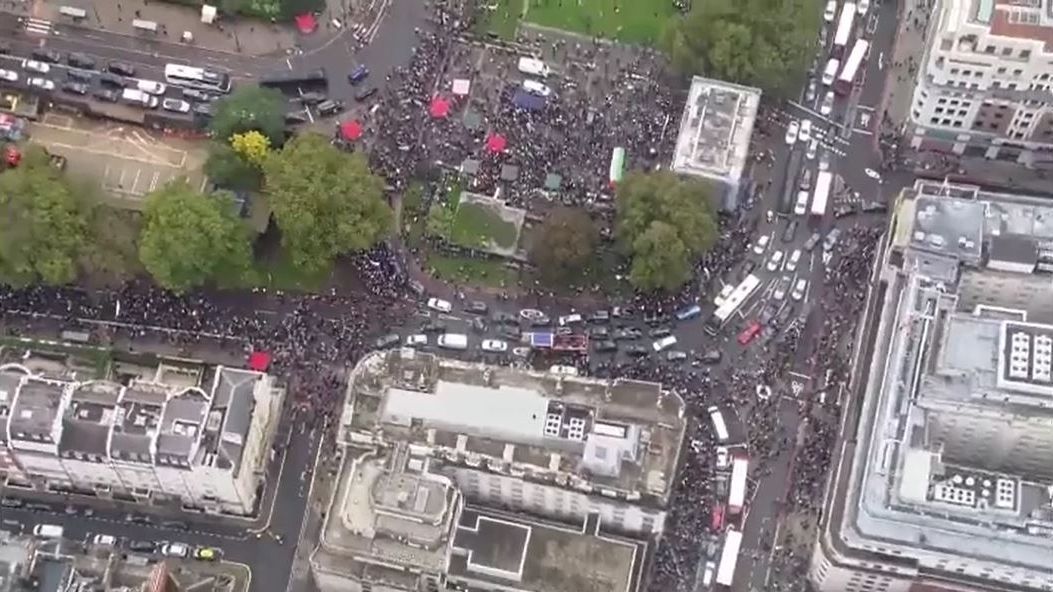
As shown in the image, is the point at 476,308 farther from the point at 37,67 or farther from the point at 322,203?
the point at 37,67

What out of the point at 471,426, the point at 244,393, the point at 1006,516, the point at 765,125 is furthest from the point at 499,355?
the point at 1006,516

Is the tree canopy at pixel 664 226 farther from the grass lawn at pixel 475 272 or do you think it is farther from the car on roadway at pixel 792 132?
the car on roadway at pixel 792 132

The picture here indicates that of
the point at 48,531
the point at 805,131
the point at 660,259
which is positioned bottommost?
the point at 48,531

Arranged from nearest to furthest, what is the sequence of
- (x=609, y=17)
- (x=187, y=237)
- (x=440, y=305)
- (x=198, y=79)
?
(x=187, y=237), (x=440, y=305), (x=198, y=79), (x=609, y=17)

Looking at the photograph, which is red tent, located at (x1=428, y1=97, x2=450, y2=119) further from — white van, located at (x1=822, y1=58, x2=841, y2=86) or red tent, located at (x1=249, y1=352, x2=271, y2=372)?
white van, located at (x1=822, y1=58, x2=841, y2=86)

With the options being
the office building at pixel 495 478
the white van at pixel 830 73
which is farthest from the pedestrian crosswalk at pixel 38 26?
the white van at pixel 830 73

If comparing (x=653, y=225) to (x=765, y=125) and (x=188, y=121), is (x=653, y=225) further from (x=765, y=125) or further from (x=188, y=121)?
(x=188, y=121)

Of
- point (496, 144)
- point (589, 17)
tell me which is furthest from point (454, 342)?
point (589, 17)
